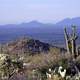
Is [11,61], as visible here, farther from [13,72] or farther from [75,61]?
[75,61]

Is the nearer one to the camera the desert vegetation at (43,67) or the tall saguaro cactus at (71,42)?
the desert vegetation at (43,67)

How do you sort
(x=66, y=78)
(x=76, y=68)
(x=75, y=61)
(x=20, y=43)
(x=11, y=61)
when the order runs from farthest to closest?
(x=20, y=43) → (x=75, y=61) → (x=76, y=68) → (x=11, y=61) → (x=66, y=78)

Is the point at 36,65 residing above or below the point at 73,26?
below

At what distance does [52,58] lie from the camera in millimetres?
21438

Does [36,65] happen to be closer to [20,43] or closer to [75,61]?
[75,61]

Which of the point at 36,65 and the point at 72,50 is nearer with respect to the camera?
the point at 36,65

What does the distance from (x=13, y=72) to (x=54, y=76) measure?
4.11 m

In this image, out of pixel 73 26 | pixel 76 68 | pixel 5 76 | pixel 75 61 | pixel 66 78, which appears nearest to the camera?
pixel 66 78

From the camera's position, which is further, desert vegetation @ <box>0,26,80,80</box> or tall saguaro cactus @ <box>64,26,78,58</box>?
tall saguaro cactus @ <box>64,26,78,58</box>

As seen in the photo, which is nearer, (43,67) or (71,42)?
(43,67)

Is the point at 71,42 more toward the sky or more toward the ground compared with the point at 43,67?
more toward the sky

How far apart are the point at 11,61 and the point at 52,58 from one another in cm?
464

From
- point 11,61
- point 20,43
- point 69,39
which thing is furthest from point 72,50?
point 20,43

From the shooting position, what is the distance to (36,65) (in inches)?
813
